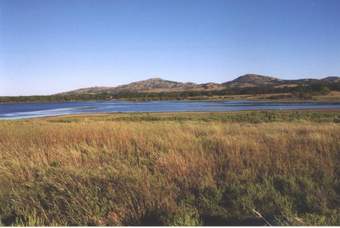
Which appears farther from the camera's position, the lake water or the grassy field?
the lake water

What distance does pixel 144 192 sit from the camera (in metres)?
4.52

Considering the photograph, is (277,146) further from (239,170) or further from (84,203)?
(84,203)

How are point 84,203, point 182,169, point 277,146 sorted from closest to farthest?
1. point 84,203
2. point 182,169
3. point 277,146

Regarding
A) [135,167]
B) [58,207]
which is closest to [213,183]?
[135,167]

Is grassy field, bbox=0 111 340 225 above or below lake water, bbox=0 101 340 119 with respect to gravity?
above

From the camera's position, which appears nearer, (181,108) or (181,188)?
(181,188)

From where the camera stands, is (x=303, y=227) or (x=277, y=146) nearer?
(x=303, y=227)

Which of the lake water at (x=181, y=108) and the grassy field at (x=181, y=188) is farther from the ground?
the grassy field at (x=181, y=188)

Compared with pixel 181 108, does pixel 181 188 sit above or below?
above

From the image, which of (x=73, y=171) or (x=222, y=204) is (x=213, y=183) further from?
(x=73, y=171)

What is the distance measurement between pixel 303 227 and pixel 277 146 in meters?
3.74

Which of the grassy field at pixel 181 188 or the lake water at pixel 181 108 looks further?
the lake water at pixel 181 108

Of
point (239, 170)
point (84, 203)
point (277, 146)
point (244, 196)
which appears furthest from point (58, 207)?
point (277, 146)

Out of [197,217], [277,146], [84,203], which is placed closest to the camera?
[197,217]
